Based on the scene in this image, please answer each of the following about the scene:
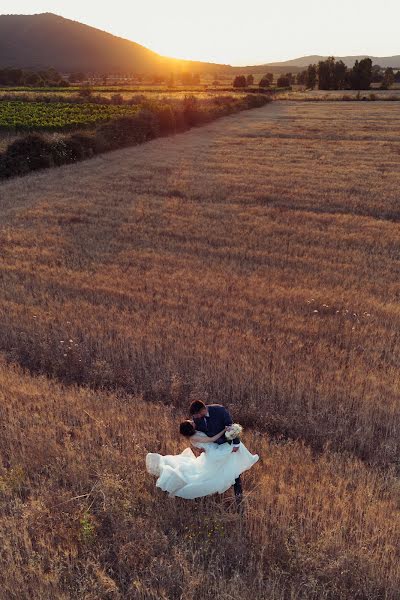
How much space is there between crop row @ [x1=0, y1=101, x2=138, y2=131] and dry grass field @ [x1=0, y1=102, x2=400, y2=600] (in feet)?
64.1

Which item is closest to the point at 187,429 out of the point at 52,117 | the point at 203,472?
the point at 203,472

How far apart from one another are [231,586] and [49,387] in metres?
4.48

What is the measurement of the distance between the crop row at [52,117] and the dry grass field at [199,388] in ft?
64.1

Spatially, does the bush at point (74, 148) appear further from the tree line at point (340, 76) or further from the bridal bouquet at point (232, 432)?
the tree line at point (340, 76)

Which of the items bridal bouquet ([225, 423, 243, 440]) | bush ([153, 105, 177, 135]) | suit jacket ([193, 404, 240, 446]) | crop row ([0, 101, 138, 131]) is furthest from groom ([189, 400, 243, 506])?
bush ([153, 105, 177, 135])

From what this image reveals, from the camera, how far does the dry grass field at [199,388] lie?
422 cm

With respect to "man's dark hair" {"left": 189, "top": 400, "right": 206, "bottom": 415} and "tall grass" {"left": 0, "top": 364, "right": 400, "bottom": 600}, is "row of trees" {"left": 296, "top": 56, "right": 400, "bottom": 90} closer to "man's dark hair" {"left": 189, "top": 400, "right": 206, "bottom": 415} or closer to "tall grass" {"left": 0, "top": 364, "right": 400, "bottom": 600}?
"tall grass" {"left": 0, "top": 364, "right": 400, "bottom": 600}

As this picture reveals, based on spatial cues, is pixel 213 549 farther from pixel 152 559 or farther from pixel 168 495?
pixel 168 495

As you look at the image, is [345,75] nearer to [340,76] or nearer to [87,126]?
[340,76]

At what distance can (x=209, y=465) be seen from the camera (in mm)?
4918

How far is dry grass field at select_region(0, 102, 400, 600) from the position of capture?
4.22m

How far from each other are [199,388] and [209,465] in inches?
98.8

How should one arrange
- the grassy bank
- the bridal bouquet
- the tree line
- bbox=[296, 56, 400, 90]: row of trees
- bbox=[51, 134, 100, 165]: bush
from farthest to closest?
the tree line, bbox=[296, 56, 400, 90]: row of trees, bbox=[51, 134, 100, 165]: bush, the grassy bank, the bridal bouquet

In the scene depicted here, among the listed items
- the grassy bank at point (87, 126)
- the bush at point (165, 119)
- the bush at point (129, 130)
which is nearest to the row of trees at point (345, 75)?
the grassy bank at point (87, 126)
